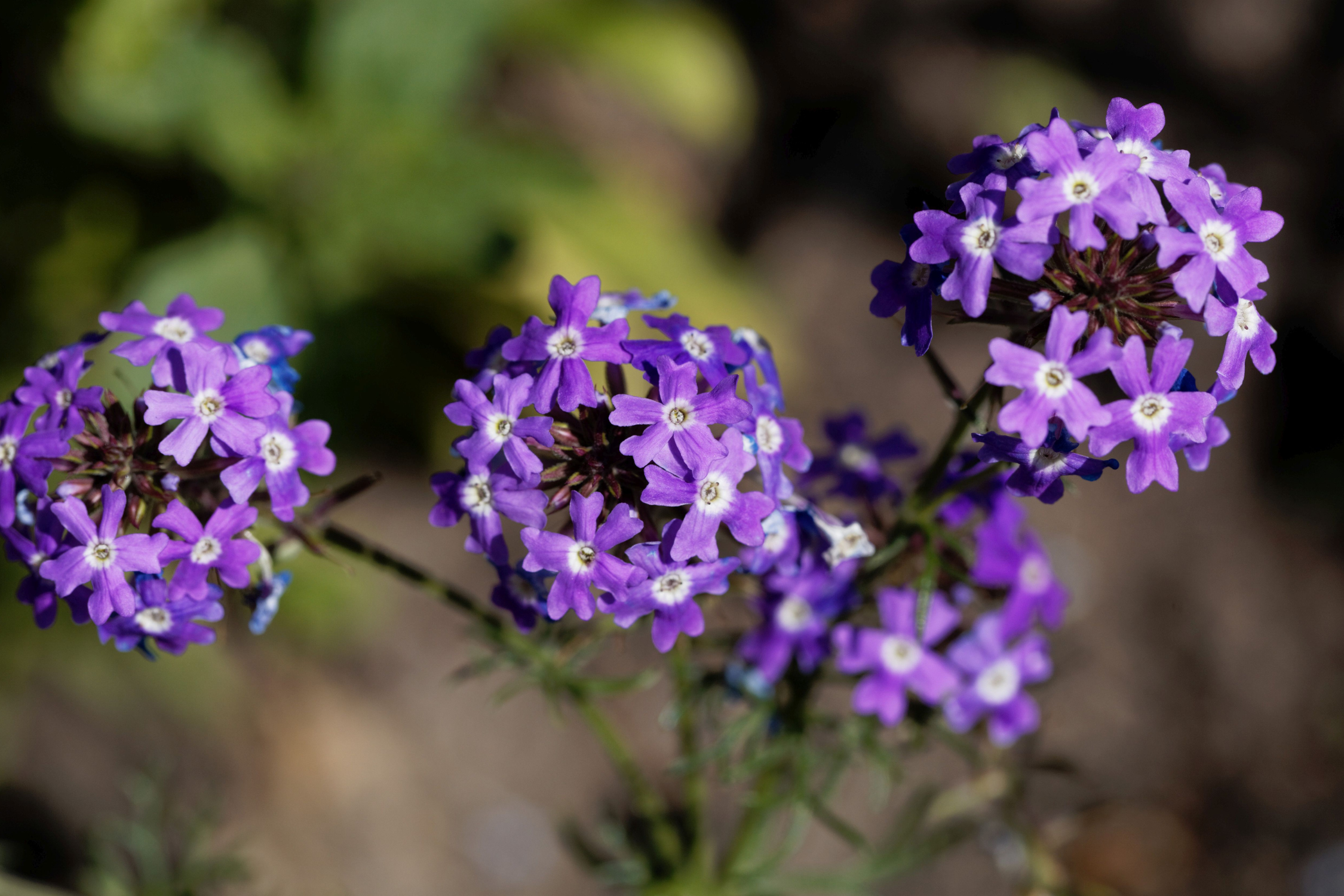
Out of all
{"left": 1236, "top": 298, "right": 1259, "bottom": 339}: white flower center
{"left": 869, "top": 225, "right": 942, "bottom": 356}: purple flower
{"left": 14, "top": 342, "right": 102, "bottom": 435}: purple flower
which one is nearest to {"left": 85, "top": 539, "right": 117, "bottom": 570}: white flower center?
{"left": 14, "top": 342, "right": 102, "bottom": 435}: purple flower

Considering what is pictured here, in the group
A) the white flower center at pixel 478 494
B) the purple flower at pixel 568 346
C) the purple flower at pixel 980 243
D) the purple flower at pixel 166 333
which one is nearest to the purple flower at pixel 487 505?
the white flower center at pixel 478 494

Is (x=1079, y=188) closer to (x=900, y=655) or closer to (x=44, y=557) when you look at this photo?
(x=900, y=655)

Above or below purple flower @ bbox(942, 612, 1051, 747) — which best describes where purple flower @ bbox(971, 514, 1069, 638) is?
above

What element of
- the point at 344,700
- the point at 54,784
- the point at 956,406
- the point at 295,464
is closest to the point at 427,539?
the point at 344,700

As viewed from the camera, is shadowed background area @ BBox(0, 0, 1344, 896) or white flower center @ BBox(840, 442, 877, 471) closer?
white flower center @ BBox(840, 442, 877, 471)

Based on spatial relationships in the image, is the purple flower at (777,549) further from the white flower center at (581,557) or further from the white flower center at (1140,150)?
the white flower center at (1140,150)

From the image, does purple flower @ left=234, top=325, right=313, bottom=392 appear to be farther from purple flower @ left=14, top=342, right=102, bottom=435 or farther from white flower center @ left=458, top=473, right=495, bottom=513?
white flower center @ left=458, top=473, right=495, bottom=513
